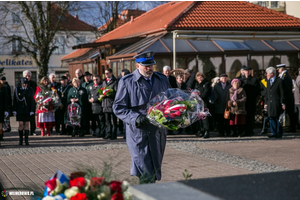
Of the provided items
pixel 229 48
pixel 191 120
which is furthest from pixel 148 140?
pixel 229 48

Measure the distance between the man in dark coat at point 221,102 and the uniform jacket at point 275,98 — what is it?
1359mm

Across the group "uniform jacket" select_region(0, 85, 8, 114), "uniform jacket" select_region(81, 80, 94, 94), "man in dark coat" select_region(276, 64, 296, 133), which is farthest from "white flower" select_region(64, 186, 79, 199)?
"uniform jacket" select_region(81, 80, 94, 94)

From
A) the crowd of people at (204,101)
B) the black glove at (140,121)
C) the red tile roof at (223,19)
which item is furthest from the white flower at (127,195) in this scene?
the red tile roof at (223,19)

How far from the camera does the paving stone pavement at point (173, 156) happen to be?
25.2 feet

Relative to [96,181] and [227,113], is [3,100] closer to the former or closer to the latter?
[227,113]

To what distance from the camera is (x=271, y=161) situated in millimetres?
8812

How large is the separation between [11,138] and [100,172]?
38.8 ft

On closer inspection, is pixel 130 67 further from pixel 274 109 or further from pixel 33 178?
pixel 33 178

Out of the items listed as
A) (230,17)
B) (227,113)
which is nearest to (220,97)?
(227,113)

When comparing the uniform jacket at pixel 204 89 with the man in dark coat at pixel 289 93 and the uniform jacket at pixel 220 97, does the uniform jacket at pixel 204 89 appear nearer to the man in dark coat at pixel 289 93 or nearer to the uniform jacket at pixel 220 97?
the uniform jacket at pixel 220 97

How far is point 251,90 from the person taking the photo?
13.4 metres

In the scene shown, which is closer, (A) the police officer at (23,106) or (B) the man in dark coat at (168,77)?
(A) the police officer at (23,106)

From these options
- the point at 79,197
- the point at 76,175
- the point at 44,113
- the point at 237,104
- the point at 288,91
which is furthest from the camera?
the point at 44,113

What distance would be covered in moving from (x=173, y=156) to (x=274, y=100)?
171 inches
